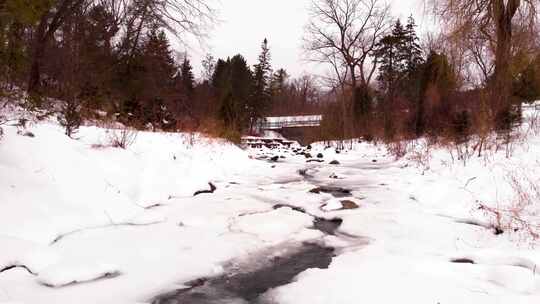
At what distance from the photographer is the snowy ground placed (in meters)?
2.01

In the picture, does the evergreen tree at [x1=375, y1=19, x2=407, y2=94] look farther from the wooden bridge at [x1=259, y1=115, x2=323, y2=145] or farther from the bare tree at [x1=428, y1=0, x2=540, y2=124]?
the bare tree at [x1=428, y1=0, x2=540, y2=124]

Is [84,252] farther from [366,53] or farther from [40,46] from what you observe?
[366,53]

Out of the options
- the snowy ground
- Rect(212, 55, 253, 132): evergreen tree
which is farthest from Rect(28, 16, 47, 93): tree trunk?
Rect(212, 55, 253, 132): evergreen tree

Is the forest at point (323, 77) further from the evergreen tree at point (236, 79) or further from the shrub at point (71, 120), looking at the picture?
the evergreen tree at point (236, 79)

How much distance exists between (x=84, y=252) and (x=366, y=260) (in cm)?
208

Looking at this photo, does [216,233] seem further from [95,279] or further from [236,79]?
[236,79]

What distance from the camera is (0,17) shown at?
252 centimetres

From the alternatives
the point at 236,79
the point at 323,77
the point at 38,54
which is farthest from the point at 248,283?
the point at 236,79

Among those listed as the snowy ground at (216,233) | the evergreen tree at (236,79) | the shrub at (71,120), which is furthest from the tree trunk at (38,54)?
the evergreen tree at (236,79)

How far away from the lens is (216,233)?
3.10m

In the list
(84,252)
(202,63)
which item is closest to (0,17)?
(84,252)

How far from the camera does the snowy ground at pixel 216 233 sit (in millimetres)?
2006

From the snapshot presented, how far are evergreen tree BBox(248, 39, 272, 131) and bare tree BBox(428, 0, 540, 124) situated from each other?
96.8ft

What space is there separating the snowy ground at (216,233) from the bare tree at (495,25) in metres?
2.35
